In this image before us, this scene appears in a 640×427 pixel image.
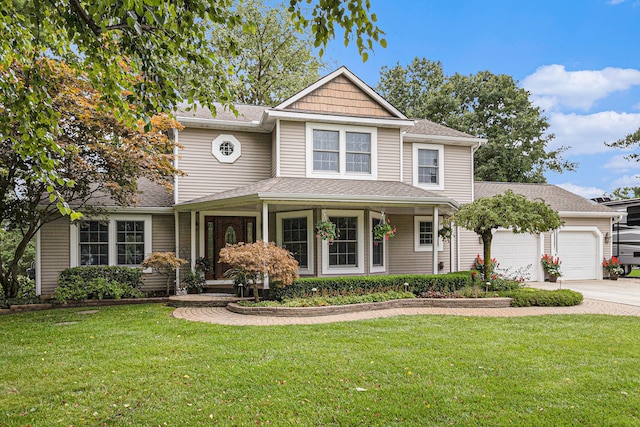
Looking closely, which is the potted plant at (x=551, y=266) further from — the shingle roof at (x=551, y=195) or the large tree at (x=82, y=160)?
the large tree at (x=82, y=160)

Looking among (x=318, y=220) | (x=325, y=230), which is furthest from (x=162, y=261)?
(x=325, y=230)

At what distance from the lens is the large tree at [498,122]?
24.0m

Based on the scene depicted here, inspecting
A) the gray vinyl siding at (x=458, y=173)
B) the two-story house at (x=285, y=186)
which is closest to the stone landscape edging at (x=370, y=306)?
the two-story house at (x=285, y=186)

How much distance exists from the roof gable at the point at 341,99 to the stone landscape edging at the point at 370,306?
18.7 ft

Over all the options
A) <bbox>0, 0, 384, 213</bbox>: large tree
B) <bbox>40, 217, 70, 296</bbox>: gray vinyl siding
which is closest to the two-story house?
<bbox>40, 217, 70, 296</bbox>: gray vinyl siding

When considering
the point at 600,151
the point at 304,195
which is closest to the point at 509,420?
the point at 304,195

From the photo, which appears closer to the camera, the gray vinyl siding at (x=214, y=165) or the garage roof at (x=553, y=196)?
the gray vinyl siding at (x=214, y=165)

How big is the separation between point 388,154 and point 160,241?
298 inches

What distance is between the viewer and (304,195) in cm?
1014

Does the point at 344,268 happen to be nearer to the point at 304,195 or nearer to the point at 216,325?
the point at 304,195

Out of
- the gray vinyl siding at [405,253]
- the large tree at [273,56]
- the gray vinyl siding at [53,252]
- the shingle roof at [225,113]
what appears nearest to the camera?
the gray vinyl siding at [53,252]

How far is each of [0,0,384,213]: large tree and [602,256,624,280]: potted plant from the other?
671 inches

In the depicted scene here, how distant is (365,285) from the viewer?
34.8ft

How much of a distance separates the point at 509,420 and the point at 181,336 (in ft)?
16.9
